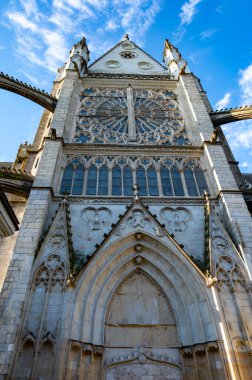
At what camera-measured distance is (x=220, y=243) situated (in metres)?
9.12

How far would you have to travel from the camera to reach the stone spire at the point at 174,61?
1921cm

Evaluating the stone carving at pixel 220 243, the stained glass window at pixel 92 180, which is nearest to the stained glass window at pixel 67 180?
the stained glass window at pixel 92 180

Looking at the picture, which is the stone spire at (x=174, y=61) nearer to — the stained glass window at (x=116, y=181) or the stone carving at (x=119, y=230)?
the stained glass window at (x=116, y=181)

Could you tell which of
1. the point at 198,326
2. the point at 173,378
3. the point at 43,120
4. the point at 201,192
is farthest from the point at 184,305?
the point at 43,120

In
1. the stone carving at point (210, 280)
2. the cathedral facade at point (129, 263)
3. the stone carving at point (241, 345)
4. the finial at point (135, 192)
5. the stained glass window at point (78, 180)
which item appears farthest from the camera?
the stained glass window at point (78, 180)

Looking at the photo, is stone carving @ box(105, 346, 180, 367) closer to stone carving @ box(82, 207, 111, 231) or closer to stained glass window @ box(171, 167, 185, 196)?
stone carving @ box(82, 207, 111, 231)

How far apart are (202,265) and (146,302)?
196cm

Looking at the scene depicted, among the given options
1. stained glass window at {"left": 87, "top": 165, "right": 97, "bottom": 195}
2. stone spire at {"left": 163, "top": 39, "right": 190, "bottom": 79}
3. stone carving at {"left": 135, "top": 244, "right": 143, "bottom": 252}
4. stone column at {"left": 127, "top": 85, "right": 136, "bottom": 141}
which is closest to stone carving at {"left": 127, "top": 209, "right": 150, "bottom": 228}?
stone carving at {"left": 135, "top": 244, "right": 143, "bottom": 252}

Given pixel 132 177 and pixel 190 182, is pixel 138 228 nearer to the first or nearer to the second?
pixel 132 177

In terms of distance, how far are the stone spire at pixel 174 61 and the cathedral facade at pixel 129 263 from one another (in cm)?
600

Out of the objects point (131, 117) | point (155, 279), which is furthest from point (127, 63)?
point (155, 279)

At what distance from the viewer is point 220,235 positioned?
30.6 feet

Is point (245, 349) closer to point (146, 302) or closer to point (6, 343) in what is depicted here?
point (146, 302)

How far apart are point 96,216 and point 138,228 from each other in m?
1.64
